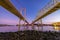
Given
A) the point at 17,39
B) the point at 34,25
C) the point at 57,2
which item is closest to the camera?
the point at 57,2

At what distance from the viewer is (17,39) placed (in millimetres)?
6137

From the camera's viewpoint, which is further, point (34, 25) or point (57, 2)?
point (34, 25)

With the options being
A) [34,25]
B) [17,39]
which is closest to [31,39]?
[17,39]

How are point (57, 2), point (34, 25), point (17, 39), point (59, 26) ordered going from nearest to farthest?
1. point (57, 2)
2. point (17, 39)
3. point (59, 26)
4. point (34, 25)

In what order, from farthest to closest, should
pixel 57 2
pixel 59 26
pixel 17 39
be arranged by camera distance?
pixel 59 26, pixel 17 39, pixel 57 2

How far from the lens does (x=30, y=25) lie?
30.1m

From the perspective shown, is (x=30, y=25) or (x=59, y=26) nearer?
(x=59, y=26)

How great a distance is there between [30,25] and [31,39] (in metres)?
24.2

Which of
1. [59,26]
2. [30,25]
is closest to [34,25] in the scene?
[30,25]

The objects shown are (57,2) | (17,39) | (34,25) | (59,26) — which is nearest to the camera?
(57,2)

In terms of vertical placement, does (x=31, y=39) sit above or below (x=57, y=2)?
below

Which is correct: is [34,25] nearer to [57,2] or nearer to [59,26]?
[59,26]

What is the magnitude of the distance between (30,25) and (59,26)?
34.9ft

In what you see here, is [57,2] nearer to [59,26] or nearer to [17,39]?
[17,39]
